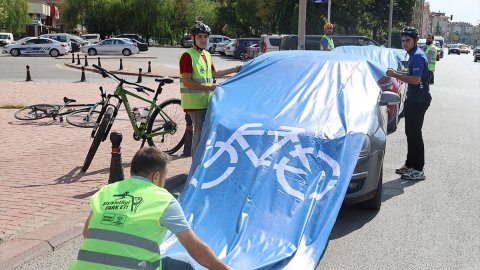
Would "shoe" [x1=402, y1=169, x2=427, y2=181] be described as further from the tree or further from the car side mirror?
the tree

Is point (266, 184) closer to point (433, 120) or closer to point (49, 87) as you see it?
point (433, 120)

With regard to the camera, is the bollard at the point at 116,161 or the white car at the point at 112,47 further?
the white car at the point at 112,47

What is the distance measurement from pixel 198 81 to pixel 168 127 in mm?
1739

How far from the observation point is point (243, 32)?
7262 centimetres

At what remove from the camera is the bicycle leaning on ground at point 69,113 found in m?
10.3

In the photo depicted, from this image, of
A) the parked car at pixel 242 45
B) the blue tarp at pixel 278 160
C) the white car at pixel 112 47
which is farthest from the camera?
the white car at pixel 112 47

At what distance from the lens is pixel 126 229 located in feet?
9.11

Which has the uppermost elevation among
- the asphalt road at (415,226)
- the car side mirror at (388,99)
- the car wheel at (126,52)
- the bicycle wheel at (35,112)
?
the car side mirror at (388,99)

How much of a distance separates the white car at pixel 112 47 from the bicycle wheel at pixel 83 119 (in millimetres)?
37649

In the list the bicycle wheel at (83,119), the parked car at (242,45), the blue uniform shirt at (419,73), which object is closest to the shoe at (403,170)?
the blue uniform shirt at (419,73)

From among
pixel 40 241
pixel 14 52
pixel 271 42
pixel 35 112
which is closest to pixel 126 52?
pixel 14 52

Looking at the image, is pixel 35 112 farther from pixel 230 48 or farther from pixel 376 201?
pixel 230 48

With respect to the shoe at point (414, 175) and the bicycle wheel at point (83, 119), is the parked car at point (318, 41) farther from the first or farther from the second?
the shoe at point (414, 175)

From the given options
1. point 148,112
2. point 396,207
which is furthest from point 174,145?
point 396,207
